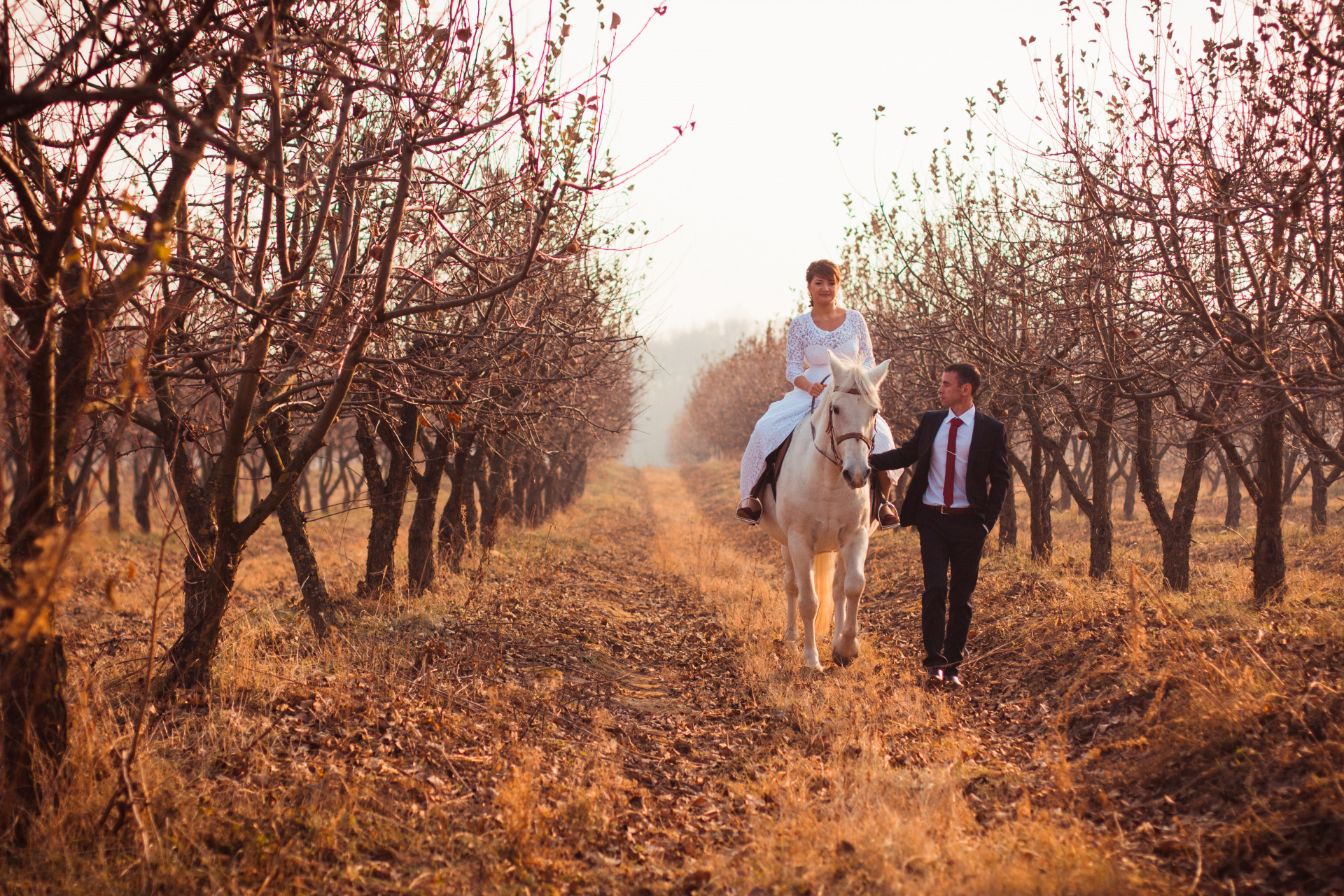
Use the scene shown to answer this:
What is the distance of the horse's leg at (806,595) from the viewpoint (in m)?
7.10

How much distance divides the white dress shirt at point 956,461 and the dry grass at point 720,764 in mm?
1472

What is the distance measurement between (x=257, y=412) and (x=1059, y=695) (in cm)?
578

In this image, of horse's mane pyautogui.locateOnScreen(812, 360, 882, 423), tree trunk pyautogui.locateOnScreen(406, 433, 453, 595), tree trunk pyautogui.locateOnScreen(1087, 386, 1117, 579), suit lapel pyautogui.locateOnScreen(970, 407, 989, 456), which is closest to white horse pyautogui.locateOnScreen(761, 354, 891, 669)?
horse's mane pyautogui.locateOnScreen(812, 360, 882, 423)

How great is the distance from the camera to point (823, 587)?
7.82 m

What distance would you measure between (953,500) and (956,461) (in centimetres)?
32

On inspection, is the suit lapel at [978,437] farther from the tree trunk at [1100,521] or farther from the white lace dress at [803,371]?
the tree trunk at [1100,521]

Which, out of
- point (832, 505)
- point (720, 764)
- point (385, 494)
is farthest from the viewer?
point (385, 494)

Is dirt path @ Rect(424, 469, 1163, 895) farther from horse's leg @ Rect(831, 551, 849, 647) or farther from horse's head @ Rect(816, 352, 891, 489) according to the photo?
horse's head @ Rect(816, 352, 891, 489)

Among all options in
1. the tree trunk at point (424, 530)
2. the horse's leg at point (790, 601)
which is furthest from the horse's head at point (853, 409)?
the tree trunk at point (424, 530)

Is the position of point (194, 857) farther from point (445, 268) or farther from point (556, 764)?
point (445, 268)

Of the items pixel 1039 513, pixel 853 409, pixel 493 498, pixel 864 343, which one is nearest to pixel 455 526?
pixel 493 498

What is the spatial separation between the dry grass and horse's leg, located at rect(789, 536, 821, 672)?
0.65 ft

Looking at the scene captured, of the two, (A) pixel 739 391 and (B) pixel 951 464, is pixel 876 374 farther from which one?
(A) pixel 739 391

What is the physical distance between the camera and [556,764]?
15.4 feet
